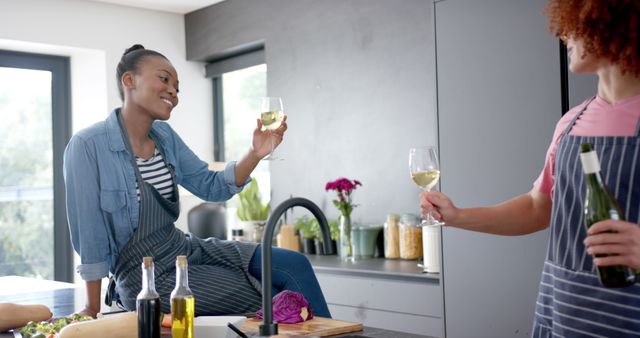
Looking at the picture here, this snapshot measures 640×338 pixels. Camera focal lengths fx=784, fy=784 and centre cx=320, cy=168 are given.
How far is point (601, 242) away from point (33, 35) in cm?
479

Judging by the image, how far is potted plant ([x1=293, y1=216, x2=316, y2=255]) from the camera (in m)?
5.12

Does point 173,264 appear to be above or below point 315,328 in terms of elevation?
above

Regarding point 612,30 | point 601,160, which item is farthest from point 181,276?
point 612,30

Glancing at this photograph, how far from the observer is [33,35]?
17.8 feet

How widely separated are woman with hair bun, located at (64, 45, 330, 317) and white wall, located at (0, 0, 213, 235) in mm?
3117

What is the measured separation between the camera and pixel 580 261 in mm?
1778

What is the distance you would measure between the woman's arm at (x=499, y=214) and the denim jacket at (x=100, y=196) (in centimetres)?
101

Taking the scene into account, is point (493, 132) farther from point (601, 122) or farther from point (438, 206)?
point (601, 122)

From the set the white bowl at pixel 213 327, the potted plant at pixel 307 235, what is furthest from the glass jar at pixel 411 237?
the white bowl at pixel 213 327

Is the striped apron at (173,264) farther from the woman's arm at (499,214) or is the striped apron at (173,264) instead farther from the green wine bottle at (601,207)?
the green wine bottle at (601,207)

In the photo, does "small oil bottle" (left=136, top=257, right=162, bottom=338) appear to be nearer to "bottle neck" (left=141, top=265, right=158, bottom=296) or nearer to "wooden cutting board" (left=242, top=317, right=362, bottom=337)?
"bottle neck" (left=141, top=265, right=158, bottom=296)

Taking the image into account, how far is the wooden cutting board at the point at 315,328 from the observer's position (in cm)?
199

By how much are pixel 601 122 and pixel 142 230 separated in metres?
1.44

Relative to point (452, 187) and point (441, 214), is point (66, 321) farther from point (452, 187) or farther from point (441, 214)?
point (452, 187)
